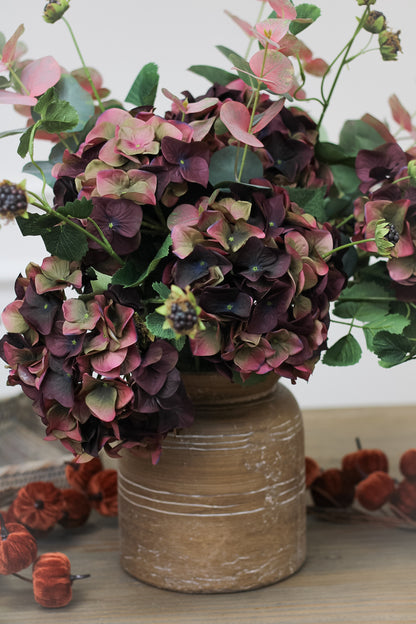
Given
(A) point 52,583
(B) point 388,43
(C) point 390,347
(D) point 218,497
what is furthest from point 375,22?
(A) point 52,583

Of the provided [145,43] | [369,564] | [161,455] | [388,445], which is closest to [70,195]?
[161,455]

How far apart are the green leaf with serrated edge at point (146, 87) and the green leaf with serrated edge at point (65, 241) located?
0.51 feet

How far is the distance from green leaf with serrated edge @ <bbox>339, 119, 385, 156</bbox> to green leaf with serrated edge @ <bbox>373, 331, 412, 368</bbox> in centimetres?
18

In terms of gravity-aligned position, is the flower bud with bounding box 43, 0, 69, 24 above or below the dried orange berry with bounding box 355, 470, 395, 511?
above

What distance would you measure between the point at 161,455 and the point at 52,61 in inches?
11.1

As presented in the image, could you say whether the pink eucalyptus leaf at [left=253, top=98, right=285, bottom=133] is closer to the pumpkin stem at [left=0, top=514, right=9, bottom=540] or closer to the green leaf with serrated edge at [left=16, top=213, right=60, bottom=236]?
the green leaf with serrated edge at [left=16, top=213, right=60, bottom=236]

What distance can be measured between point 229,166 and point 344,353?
15cm

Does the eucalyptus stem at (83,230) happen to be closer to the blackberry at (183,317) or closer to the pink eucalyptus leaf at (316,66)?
the blackberry at (183,317)

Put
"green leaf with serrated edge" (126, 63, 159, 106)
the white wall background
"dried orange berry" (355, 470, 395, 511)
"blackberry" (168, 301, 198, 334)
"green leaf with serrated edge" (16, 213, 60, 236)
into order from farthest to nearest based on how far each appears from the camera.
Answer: the white wall background < "dried orange berry" (355, 470, 395, 511) < "green leaf with serrated edge" (126, 63, 159, 106) < "green leaf with serrated edge" (16, 213, 60, 236) < "blackberry" (168, 301, 198, 334)

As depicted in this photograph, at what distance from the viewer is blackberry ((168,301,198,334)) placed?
0.32 metres

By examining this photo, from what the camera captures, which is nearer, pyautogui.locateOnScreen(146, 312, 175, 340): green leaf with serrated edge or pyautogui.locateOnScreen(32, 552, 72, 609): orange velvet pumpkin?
pyautogui.locateOnScreen(146, 312, 175, 340): green leaf with serrated edge

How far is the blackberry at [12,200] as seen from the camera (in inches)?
14.7

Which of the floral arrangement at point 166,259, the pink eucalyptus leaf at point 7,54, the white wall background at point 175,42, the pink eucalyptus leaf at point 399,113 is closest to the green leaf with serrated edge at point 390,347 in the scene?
the floral arrangement at point 166,259

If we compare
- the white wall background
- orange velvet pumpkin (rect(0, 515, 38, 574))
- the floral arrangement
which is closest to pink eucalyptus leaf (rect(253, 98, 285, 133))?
the floral arrangement
